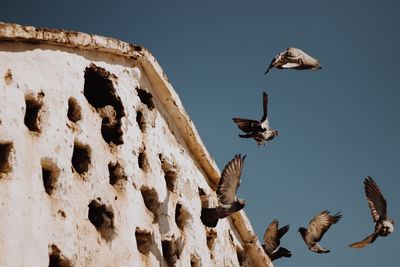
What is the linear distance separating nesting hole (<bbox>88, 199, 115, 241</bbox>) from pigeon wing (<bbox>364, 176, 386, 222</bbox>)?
3.87m

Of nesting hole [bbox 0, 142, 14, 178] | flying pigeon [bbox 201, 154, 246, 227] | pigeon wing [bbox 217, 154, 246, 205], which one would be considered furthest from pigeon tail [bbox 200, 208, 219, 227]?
nesting hole [bbox 0, 142, 14, 178]

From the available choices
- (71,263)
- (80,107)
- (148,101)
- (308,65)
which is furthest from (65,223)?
(308,65)

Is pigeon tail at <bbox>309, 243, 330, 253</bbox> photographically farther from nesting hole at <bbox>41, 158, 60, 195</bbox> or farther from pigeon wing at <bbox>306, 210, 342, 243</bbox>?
nesting hole at <bbox>41, 158, 60, 195</bbox>

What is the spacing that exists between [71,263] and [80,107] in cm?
194

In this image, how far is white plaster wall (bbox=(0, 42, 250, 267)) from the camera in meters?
7.87

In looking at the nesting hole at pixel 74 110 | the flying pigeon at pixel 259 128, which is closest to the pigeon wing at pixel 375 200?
the flying pigeon at pixel 259 128

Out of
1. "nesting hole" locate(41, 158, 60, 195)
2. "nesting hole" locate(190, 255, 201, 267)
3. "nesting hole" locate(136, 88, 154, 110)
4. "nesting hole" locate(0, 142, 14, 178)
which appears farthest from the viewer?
"nesting hole" locate(136, 88, 154, 110)

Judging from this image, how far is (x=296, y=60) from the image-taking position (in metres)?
10.3

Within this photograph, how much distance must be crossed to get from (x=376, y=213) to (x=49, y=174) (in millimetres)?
4819

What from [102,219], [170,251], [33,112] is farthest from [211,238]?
[33,112]

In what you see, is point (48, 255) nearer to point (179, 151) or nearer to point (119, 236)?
point (119, 236)

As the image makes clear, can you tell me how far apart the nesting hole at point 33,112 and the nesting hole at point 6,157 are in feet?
1.75

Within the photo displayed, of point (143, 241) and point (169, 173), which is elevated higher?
point (169, 173)

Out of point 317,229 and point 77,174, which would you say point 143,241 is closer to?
point 77,174
